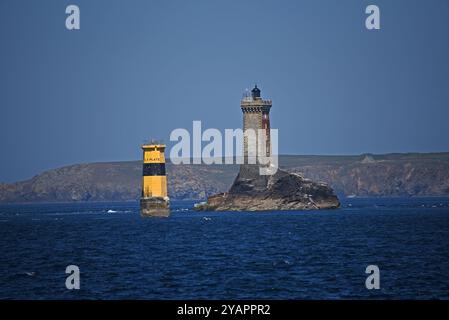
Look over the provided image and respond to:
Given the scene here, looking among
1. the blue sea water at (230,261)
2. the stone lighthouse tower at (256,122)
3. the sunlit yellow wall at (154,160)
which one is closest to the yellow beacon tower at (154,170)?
the sunlit yellow wall at (154,160)

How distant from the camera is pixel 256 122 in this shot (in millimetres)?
140625

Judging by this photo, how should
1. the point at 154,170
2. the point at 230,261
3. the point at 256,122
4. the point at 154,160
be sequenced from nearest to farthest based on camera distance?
the point at 230,261 < the point at 154,160 < the point at 154,170 < the point at 256,122

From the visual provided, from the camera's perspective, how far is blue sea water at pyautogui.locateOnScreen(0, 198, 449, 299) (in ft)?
144

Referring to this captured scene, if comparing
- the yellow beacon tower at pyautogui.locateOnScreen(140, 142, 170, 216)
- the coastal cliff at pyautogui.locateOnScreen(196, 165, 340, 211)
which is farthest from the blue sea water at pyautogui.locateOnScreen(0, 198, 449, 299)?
the coastal cliff at pyautogui.locateOnScreen(196, 165, 340, 211)

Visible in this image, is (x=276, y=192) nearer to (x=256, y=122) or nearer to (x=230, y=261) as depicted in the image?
(x=256, y=122)

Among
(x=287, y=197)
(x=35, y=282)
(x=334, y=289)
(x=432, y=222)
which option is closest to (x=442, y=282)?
(x=334, y=289)

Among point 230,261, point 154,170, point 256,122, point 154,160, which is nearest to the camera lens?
point 230,261

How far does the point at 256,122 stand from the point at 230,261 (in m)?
83.3

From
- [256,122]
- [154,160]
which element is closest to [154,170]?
[154,160]

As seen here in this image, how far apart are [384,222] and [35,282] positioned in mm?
62333

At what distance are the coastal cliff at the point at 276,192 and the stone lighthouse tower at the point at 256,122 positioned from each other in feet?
9.65

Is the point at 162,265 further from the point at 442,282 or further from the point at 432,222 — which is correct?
the point at 432,222

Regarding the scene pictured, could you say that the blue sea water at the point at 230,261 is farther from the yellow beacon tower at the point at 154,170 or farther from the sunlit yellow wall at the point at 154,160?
the yellow beacon tower at the point at 154,170

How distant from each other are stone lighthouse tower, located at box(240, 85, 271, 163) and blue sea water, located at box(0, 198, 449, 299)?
44.5 m
